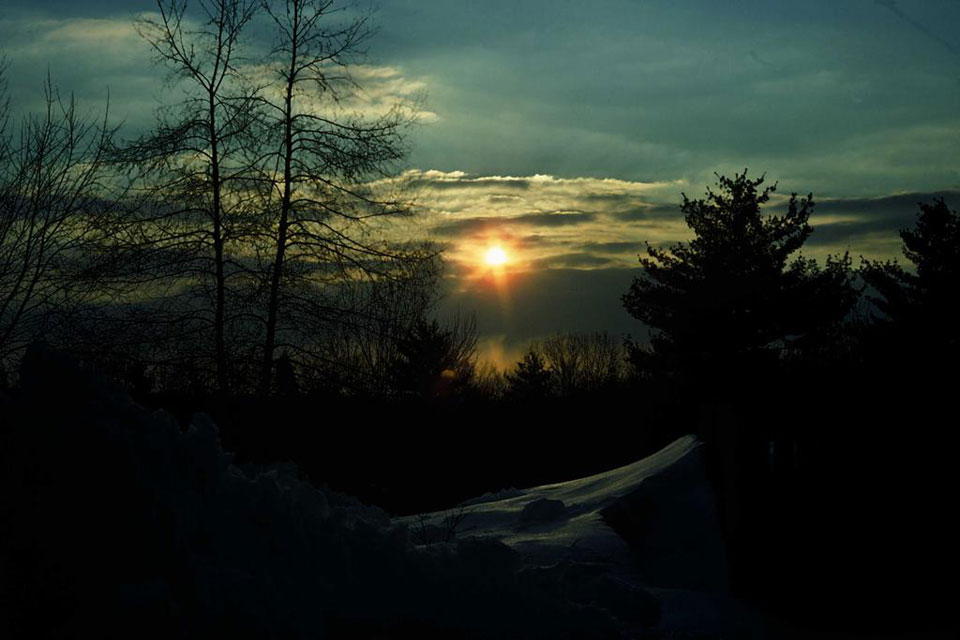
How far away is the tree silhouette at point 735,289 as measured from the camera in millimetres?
31250

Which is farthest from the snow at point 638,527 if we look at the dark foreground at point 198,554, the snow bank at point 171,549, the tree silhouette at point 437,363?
→ the tree silhouette at point 437,363

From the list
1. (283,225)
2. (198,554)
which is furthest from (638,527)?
(283,225)

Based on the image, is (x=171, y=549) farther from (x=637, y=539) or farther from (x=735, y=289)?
(x=735, y=289)

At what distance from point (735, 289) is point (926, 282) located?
396 inches

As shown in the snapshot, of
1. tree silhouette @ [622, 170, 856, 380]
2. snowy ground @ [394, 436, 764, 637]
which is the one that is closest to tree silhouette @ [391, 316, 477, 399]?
tree silhouette @ [622, 170, 856, 380]

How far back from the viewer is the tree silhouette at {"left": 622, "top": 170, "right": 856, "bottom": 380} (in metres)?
31.2

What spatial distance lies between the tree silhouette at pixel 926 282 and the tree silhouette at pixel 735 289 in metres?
2.90

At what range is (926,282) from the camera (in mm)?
35125

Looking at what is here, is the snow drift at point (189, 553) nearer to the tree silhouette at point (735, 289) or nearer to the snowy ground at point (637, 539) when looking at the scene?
the snowy ground at point (637, 539)

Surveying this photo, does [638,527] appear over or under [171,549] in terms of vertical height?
under

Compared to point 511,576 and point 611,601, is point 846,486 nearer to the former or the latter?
point 611,601

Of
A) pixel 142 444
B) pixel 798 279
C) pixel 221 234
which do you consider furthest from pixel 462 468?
pixel 798 279

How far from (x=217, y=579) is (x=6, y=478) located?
1.78 ft

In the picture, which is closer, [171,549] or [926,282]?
[171,549]
